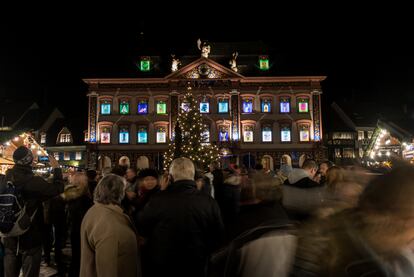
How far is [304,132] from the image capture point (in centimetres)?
4078

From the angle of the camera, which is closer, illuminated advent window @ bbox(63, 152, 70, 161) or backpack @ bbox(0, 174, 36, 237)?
backpack @ bbox(0, 174, 36, 237)

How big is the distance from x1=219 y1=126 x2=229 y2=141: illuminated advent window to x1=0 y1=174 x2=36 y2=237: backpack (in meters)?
35.3

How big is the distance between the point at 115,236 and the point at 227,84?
37686mm

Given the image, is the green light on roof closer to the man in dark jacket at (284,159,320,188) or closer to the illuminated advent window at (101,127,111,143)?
the illuminated advent window at (101,127,111,143)

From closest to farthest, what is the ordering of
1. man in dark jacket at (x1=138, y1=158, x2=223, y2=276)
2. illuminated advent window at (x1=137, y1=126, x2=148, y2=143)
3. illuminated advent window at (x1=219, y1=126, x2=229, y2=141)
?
1. man in dark jacket at (x1=138, y1=158, x2=223, y2=276)
2. illuminated advent window at (x1=219, y1=126, x2=229, y2=141)
3. illuminated advent window at (x1=137, y1=126, x2=148, y2=143)

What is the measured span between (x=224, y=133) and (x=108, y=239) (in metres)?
36.8

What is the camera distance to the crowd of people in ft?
5.60

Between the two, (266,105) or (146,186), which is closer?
(146,186)

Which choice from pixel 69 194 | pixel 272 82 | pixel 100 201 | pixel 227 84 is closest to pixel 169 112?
pixel 227 84

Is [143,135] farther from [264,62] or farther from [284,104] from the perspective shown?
[264,62]

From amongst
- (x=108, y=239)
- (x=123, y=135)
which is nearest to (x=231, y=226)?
(x=108, y=239)

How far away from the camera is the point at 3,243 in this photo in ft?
18.2

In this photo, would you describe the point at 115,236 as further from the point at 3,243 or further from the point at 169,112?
the point at 169,112

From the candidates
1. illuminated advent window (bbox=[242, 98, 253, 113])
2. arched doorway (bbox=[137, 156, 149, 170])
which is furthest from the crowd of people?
illuminated advent window (bbox=[242, 98, 253, 113])
